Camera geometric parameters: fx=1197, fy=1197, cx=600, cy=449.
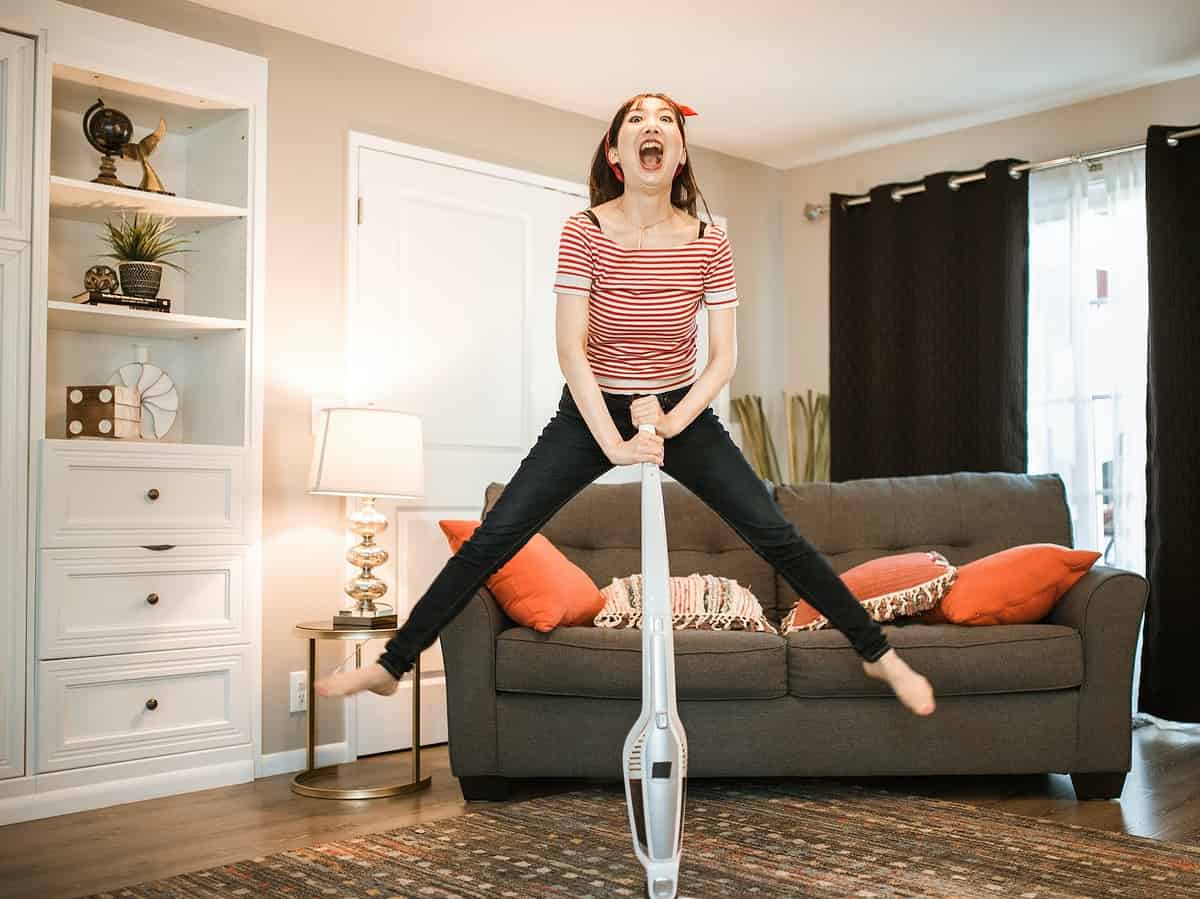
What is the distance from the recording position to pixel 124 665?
342 centimetres

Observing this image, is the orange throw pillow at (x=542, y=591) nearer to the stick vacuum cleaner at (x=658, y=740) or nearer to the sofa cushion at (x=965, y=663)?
the sofa cushion at (x=965, y=663)

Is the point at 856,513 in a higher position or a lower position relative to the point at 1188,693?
higher

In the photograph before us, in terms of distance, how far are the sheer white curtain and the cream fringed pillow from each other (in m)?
1.76

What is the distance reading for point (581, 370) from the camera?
7.50ft

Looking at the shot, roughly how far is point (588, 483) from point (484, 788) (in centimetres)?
130

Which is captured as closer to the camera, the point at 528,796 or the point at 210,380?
the point at 528,796

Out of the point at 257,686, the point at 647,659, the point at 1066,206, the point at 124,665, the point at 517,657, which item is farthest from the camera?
the point at 1066,206

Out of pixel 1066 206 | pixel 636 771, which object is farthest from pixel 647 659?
pixel 1066 206

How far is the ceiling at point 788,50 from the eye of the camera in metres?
3.85

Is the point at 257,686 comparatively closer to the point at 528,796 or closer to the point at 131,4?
the point at 528,796

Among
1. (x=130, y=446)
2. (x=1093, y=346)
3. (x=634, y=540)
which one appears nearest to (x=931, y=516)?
(x=634, y=540)

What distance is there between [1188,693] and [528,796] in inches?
93.9

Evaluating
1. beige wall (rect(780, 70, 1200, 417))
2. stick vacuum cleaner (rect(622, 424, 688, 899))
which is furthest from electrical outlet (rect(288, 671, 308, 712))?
beige wall (rect(780, 70, 1200, 417))

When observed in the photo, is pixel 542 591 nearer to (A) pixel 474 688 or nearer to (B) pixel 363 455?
(A) pixel 474 688
